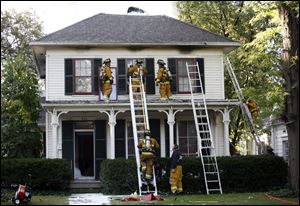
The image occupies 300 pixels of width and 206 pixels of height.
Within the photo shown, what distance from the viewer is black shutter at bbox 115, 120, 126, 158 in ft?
76.6

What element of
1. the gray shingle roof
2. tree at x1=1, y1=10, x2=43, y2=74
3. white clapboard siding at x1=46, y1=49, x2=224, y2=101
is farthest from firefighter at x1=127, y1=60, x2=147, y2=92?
tree at x1=1, y1=10, x2=43, y2=74

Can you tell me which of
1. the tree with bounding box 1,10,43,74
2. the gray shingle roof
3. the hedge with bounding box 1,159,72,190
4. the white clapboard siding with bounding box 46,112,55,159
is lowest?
the hedge with bounding box 1,159,72,190

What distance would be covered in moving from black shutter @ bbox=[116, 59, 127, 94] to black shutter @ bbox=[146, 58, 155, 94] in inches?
40.8

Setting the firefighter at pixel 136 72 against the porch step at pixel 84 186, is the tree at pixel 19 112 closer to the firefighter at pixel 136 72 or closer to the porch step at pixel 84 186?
the porch step at pixel 84 186

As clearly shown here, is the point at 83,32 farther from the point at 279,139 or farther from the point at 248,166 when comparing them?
the point at 279,139

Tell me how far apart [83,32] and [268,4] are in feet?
32.0

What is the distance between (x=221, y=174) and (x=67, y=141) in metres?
7.33

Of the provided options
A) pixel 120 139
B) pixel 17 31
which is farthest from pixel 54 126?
pixel 17 31

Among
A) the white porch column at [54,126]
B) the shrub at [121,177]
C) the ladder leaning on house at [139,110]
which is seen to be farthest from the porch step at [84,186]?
the ladder leaning on house at [139,110]

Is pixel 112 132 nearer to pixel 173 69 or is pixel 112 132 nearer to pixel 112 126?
pixel 112 126

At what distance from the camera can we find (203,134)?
22.8 metres

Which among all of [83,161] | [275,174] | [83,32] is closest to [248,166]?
[275,174]

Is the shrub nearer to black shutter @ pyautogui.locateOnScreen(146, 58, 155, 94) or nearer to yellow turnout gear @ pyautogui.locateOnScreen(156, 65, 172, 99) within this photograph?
yellow turnout gear @ pyautogui.locateOnScreen(156, 65, 172, 99)

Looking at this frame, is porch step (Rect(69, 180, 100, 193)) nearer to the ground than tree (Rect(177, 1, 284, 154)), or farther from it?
nearer to the ground
